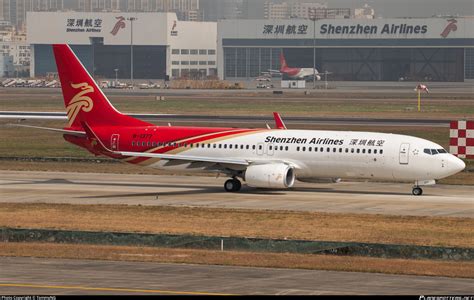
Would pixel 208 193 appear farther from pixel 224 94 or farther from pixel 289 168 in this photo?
pixel 224 94

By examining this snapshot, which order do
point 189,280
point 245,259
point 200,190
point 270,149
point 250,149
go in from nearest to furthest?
point 189,280 < point 245,259 < point 270,149 < point 200,190 < point 250,149

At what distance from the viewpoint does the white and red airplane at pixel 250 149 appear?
189 ft

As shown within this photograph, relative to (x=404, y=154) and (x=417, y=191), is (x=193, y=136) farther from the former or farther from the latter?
(x=417, y=191)

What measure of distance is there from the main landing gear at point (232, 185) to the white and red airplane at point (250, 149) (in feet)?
0.18

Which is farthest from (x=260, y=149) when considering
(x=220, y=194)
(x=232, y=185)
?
(x=220, y=194)

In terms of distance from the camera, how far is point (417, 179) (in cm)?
5753

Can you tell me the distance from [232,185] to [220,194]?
5.37 ft

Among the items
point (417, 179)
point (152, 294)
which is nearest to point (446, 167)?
point (417, 179)

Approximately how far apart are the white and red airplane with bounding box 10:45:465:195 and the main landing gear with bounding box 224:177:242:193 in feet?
0.18

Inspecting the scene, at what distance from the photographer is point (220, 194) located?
58.6 meters

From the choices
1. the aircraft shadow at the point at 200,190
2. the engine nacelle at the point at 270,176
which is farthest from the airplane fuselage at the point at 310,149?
the aircraft shadow at the point at 200,190

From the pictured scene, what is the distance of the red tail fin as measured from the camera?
63.7 meters

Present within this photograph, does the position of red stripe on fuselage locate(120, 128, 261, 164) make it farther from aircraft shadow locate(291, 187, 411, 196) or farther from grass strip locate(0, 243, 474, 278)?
grass strip locate(0, 243, 474, 278)

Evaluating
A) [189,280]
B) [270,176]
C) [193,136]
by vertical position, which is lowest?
[189,280]
